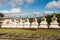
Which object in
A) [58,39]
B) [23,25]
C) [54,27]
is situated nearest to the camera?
[58,39]

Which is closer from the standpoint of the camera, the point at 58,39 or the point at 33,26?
the point at 58,39

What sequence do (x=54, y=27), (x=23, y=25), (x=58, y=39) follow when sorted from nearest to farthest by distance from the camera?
(x=58, y=39)
(x=54, y=27)
(x=23, y=25)

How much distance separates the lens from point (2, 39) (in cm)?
1135

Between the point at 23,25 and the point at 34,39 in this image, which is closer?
the point at 34,39

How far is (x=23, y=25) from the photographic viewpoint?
20.0 metres

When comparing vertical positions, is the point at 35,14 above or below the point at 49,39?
above

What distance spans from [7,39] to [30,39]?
1.42 meters

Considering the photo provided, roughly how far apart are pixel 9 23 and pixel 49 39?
10.4 meters

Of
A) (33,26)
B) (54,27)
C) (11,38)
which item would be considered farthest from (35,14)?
(11,38)

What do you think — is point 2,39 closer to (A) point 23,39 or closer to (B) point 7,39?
(B) point 7,39

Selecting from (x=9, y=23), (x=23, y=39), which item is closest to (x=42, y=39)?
(x=23, y=39)

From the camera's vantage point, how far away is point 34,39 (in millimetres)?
11273

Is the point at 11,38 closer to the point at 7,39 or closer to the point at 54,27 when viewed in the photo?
the point at 7,39

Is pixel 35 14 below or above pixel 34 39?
above
